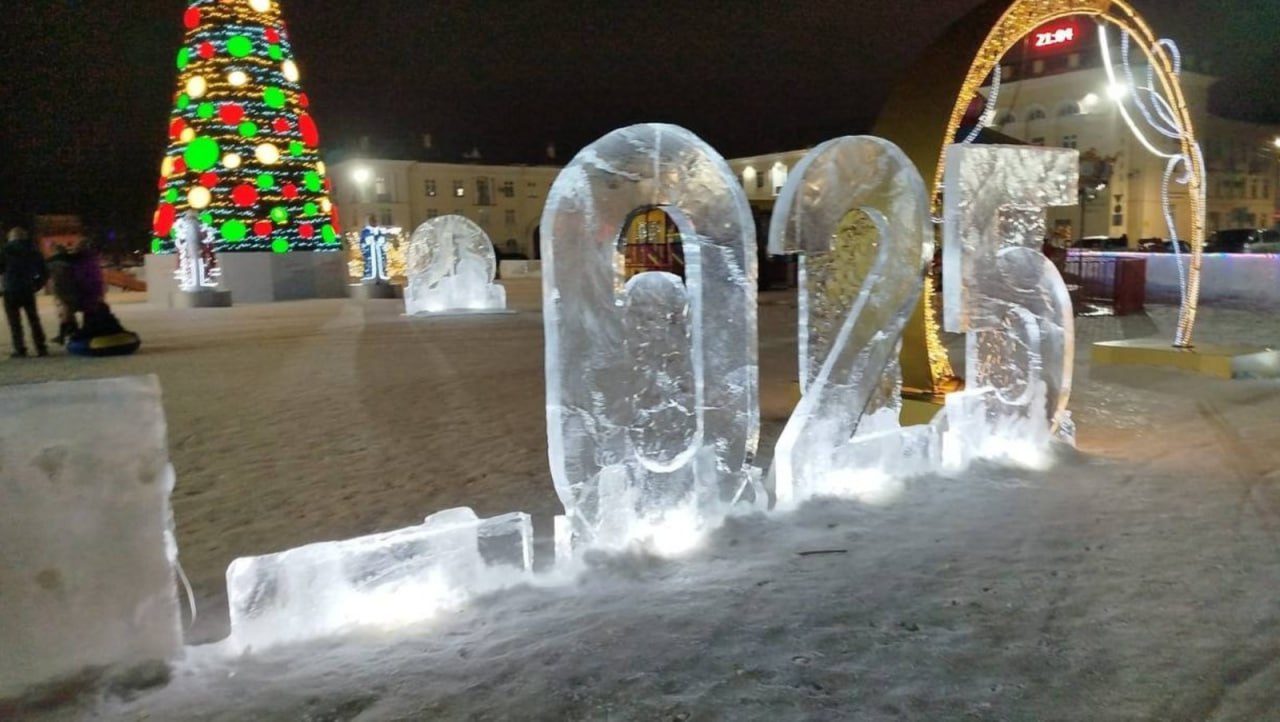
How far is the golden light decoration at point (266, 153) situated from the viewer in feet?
77.8

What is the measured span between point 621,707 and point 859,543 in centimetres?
195

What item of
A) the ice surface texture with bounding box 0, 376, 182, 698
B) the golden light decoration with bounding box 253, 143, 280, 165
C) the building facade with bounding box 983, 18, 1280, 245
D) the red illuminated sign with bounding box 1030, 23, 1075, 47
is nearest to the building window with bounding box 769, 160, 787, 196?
the building facade with bounding box 983, 18, 1280, 245

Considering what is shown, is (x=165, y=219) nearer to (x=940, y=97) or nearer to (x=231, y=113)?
(x=231, y=113)

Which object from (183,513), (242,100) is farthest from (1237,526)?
(242,100)

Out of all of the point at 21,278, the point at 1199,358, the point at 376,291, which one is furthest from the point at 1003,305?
the point at 376,291

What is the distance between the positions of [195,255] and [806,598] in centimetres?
2232

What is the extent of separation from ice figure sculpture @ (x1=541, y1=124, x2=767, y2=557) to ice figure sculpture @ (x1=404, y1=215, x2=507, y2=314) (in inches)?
570

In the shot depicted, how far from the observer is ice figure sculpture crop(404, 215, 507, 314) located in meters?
18.5

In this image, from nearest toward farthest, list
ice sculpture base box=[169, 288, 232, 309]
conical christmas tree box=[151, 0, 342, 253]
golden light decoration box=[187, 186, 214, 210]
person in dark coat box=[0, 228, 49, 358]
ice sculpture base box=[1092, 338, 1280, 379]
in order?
ice sculpture base box=[1092, 338, 1280, 379] < person in dark coat box=[0, 228, 49, 358] < ice sculpture base box=[169, 288, 232, 309] < conical christmas tree box=[151, 0, 342, 253] < golden light decoration box=[187, 186, 214, 210]

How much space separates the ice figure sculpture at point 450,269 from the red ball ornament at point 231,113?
837 centimetres

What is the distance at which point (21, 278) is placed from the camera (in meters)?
11.9

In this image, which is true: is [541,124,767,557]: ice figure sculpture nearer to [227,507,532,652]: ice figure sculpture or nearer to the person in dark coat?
[227,507,532,652]: ice figure sculpture

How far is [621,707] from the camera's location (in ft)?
9.62

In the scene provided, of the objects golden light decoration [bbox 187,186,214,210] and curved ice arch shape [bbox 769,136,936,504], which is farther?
golden light decoration [bbox 187,186,214,210]
